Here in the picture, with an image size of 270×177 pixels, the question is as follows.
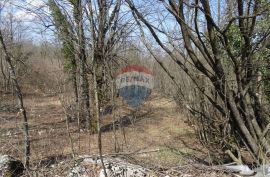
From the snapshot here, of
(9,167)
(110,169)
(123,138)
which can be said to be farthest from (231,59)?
(123,138)

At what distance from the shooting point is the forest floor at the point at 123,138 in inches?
335

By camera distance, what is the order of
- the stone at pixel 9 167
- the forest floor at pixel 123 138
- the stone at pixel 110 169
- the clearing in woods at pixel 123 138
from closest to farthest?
the stone at pixel 110 169 → the stone at pixel 9 167 → the forest floor at pixel 123 138 → the clearing in woods at pixel 123 138

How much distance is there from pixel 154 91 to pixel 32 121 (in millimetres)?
11592

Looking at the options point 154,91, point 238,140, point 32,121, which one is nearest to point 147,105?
point 154,91

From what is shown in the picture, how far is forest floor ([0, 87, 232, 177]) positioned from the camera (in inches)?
335

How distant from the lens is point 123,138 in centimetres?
1235

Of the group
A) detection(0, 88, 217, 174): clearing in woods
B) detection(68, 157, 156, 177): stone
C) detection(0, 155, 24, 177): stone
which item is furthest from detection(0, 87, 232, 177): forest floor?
detection(0, 155, 24, 177): stone

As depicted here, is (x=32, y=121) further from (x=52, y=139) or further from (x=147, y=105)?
(x=147, y=105)

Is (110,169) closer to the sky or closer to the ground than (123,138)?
closer to the sky

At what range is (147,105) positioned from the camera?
22.1 metres

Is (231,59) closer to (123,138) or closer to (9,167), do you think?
(9,167)

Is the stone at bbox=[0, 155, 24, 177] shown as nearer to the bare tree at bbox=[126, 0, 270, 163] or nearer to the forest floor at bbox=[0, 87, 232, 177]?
the forest floor at bbox=[0, 87, 232, 177]

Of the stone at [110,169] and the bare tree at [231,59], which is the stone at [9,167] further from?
the bare tree at [231,59]

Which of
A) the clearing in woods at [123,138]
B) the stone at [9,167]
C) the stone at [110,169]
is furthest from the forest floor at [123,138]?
the stone at [9,167]
